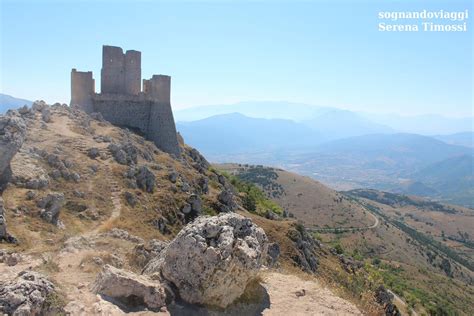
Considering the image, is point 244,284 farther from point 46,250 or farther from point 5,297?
point 46,250

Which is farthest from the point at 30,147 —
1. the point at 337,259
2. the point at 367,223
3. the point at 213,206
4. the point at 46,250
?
the point at 367,223

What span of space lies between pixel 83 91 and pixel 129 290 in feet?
129

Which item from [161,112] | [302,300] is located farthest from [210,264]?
[161,112]

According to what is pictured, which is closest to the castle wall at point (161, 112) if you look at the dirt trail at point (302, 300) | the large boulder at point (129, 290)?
the dirt trail at point (302, 300)

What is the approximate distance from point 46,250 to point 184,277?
23.6ft

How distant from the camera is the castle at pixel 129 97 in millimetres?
45375

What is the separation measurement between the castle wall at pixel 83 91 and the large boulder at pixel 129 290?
3847 centimetres

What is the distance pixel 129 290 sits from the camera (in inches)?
388

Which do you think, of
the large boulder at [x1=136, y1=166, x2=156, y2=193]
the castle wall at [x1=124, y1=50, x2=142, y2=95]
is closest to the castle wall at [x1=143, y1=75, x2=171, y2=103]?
the castle wall at [x1=124, y1=50, x2=142, y2=95]

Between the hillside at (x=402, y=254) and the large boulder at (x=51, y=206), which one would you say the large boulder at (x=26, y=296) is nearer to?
the large boulder at (x=51, y=206)

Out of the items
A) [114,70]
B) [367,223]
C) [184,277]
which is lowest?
[367,223]

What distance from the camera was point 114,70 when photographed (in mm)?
46156

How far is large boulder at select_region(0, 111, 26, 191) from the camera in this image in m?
20.9

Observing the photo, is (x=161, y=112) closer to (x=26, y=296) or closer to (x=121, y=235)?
(x=121, y=235)
